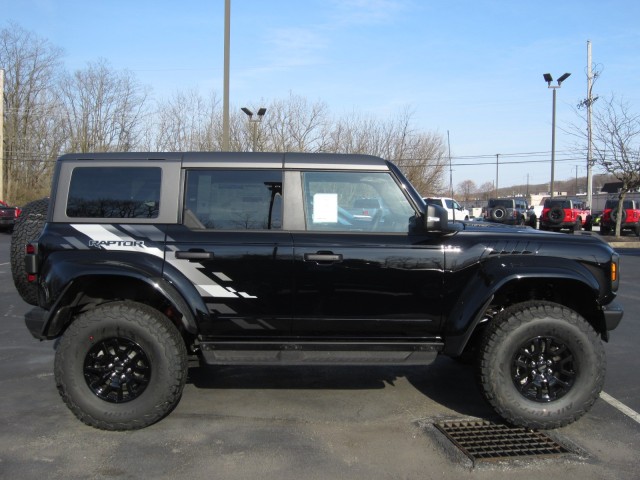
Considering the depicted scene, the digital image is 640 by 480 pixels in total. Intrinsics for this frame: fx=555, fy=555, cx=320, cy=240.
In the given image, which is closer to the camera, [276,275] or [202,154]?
[276,275]

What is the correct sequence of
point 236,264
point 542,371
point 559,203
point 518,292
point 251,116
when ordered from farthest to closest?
point 559,203 < point 251,116 < point 518,292 < point 542,371 < point 236,264

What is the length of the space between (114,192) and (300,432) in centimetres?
225

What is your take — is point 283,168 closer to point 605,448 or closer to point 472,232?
→ point 472,232

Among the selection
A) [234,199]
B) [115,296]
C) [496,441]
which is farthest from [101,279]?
[496,441]

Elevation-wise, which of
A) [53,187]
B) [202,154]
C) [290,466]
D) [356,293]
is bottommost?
[290,466]

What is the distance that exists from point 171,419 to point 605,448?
3.11 m

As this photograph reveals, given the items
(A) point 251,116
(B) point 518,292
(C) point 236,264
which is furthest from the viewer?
(A) point 251,116

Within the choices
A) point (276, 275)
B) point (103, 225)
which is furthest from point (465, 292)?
point (103, 225)

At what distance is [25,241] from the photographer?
4.45m

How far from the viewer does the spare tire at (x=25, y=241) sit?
4391 millimetres

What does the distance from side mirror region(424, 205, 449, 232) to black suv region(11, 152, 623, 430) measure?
0.04 ft

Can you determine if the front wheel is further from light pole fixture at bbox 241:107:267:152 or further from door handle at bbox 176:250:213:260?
light pole fixture at bbox 241:107:267:152

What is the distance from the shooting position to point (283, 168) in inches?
165

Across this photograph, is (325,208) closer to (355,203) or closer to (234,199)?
(355,203)
